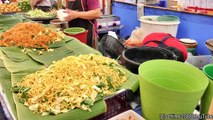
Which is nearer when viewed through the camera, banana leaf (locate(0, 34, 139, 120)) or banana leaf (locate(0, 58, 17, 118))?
banana leaf (locate(0, 34, 139, 120))

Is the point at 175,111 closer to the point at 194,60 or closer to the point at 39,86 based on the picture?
the point at 39,86

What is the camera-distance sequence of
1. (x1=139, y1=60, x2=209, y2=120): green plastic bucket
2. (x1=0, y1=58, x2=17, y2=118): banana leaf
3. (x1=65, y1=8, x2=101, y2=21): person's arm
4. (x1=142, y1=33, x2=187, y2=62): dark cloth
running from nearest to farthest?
(x1=139, y1=60, x2=209, y2=120): green plastic bucket, (x1=0, y1=58, x2=17, y2=118): banana leaf, (x1=142, y1=33, x2=187, y2=62): dark cloth, (x1=65, y1=8, x2=101, y2=21): person's arm

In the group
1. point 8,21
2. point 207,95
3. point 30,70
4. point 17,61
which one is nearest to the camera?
point 207,95

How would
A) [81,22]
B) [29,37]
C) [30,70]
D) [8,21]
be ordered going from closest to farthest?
1. [30,70]
2. [29,37]
3. [81,22]
4. [8,21]

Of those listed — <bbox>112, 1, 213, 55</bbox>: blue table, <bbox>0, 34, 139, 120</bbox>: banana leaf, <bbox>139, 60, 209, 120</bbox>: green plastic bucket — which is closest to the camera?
<bbox>139, 60, 209, 120</bbox>: green plastic bucket

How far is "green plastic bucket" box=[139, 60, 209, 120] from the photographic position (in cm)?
87

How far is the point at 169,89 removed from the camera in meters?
0.85

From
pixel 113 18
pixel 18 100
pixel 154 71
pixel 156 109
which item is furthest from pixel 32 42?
pixel 113 18

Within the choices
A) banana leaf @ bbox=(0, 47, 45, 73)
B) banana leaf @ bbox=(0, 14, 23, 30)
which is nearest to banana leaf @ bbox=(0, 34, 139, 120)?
banana leaf @ bbox=(0, 47, 45, 73)

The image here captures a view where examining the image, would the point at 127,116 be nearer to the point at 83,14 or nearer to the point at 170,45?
the point at 170,45

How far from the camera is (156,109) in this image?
949 millimetres

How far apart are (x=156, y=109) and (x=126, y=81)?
34 cm

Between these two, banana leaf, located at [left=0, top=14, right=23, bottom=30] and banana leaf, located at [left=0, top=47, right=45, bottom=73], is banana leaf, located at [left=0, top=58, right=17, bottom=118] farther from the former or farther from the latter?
banana leaf, located at [left=0, top=14, right=23, bottom=30]

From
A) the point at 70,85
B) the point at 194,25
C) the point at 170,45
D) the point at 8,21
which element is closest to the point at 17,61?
the point at 70,85
